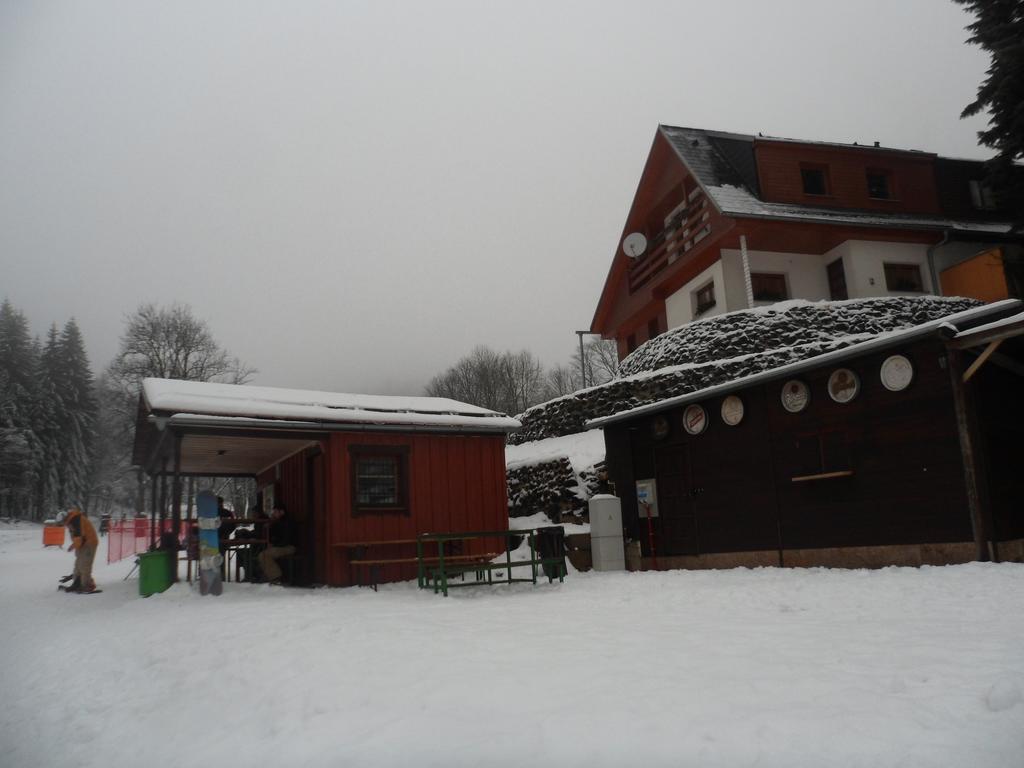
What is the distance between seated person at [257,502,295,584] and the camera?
13609mm

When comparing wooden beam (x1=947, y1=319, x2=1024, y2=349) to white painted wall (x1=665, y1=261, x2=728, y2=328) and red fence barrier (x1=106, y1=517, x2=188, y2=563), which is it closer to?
white painted wall (x1=665, y1=261, x2=728, y2=328)

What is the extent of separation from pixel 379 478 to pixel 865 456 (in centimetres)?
828

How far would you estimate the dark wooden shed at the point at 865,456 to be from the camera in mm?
9219

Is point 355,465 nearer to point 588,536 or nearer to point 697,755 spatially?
Result: point 588,536

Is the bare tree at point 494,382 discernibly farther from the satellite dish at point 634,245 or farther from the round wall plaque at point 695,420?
the round wall plaque at point 695,420

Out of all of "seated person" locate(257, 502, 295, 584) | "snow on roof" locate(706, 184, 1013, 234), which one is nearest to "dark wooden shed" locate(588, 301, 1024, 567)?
"seated person" locate(257, 502, 295, 584)

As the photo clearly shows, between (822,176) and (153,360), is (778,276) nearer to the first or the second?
(822,176)

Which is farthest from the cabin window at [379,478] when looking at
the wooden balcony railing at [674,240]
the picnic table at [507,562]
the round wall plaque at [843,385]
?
the wooden balcony railing at [674,240]

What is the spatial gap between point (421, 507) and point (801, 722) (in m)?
10.5

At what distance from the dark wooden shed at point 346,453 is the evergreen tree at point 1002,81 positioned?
14726 mm

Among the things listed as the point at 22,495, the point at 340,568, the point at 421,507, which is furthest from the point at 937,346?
the point at 22,495

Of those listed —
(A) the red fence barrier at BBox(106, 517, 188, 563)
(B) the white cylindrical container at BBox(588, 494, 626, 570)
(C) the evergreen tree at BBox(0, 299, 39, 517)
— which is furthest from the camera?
(A) the red fence barrier at BBox(106, 517, 188, 563)

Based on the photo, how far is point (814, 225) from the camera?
20656 millimetres

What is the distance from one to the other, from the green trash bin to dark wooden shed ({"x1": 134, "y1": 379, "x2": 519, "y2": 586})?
850 millimetres
